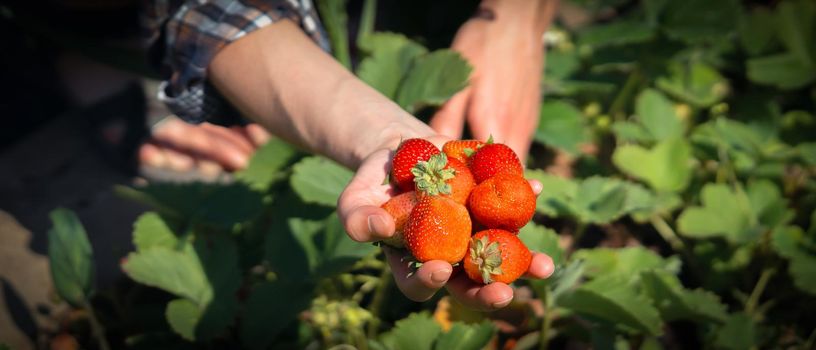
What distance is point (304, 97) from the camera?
103 centimetres

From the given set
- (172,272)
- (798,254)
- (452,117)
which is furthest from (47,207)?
(798,254)

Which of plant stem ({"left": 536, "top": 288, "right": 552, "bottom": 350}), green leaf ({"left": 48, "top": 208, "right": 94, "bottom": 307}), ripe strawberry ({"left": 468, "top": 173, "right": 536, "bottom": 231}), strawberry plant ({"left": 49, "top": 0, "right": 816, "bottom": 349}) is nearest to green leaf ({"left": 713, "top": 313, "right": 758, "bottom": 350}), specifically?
strawberry plant ({"left": 49, "top": 0, "right": 816, "bottom": 349})

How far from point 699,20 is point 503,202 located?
0.97 m

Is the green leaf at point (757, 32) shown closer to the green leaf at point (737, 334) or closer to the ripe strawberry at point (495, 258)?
the green leaf at point (737, 334)

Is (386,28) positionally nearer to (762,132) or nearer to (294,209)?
(294,209)

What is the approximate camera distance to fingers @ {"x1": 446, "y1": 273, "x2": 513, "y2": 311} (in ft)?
2.35

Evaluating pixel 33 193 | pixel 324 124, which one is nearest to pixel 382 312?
pixel 324 124

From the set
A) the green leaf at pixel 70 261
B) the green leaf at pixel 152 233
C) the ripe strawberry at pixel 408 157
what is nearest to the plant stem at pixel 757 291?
the ripe strawberry at pixel 408 157

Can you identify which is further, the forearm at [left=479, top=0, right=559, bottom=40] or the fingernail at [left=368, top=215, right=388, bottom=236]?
the forearm at [left=479, top=0, right=559, bottom=40]

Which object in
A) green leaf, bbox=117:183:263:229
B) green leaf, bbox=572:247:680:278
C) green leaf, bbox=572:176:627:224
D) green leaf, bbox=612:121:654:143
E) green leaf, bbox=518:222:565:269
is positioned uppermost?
green leaf, bbox=572:176:627:224

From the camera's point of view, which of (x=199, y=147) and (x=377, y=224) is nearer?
(x=377, y=224)

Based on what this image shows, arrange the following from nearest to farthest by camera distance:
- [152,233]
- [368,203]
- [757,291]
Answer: [368,203] → [152,233] → [757,291]

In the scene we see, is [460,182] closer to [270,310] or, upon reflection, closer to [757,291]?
[270,310]

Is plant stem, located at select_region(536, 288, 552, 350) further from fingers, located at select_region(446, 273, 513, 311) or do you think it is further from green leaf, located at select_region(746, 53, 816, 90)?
green leaf, located at select_region(746, 53, 816, 90)
